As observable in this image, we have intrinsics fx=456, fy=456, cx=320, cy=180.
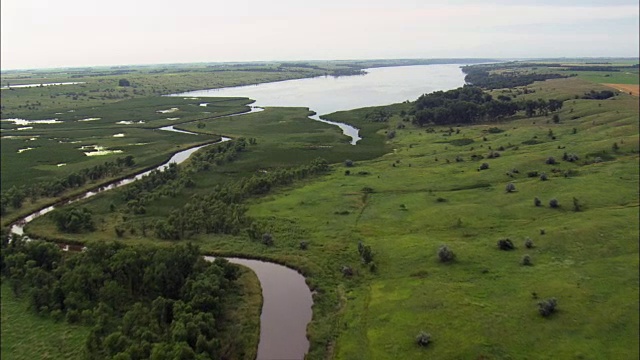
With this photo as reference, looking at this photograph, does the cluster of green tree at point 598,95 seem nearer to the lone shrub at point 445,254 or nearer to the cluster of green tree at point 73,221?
the lone shrub at point 445,254

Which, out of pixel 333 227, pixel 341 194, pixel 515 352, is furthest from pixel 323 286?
pixel 341 194

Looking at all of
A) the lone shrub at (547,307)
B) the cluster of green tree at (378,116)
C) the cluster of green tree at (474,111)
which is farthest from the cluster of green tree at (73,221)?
the cluster of green tree at (378,116)

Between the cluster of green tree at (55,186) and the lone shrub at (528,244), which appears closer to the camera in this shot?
the lone shrub at (528,244)

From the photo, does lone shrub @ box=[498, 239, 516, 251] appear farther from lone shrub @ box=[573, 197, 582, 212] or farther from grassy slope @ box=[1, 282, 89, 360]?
grassy slope @ box=[1, 282, 89, 360]

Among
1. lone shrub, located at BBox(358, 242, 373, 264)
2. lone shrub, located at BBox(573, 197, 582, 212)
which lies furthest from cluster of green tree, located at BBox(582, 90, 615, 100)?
lone shrub, located at BBox(358, 242, 373, 264)

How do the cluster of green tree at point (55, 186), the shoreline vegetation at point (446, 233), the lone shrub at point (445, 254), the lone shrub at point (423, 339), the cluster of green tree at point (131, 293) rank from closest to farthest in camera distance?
the lone shrub at point (423, 339), the cluster of green tree at point (131, 293), the shoreline vegetation at point (446, 233), the lone shrub at point (445, 254), the cluster of green tree at point (55, 186)

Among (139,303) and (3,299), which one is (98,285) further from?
(3,299)
